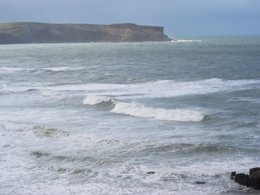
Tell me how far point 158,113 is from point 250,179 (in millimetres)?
14187

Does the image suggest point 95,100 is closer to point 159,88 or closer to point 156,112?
point 156,112

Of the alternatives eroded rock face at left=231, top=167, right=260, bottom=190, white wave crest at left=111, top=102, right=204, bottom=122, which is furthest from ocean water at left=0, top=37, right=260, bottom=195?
eroded rock face at left=231, top=167, right=260, bottom=190

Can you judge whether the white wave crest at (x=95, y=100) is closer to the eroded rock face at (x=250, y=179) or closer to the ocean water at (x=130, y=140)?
the ocean water at (x=130, y=140)

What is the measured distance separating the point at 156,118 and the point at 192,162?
9863 mm

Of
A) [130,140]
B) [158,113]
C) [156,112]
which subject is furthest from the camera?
[156,112]

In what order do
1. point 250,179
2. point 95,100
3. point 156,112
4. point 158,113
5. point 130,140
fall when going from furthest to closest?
1. point 95,100
2. point 156,112
3. point 158,113
4. point 130,140
5. point 250,179

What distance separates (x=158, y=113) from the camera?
29.5m

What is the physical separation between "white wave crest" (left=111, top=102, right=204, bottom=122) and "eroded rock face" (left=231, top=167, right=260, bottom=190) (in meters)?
11.2

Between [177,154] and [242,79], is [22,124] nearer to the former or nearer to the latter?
[177,154]

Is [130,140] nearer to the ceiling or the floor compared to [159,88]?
nearer to the floor

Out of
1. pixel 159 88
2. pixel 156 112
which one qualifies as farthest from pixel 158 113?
pixel 159 88

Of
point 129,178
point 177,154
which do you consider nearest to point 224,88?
point 177,154

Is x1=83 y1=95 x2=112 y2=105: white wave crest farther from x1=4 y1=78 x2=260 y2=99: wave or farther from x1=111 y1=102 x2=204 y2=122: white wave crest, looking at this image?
x1=4 y1=78 x2=260 y2=99: wave

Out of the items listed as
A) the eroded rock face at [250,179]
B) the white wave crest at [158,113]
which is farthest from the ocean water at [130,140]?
the eroded rock face at [250,179]
